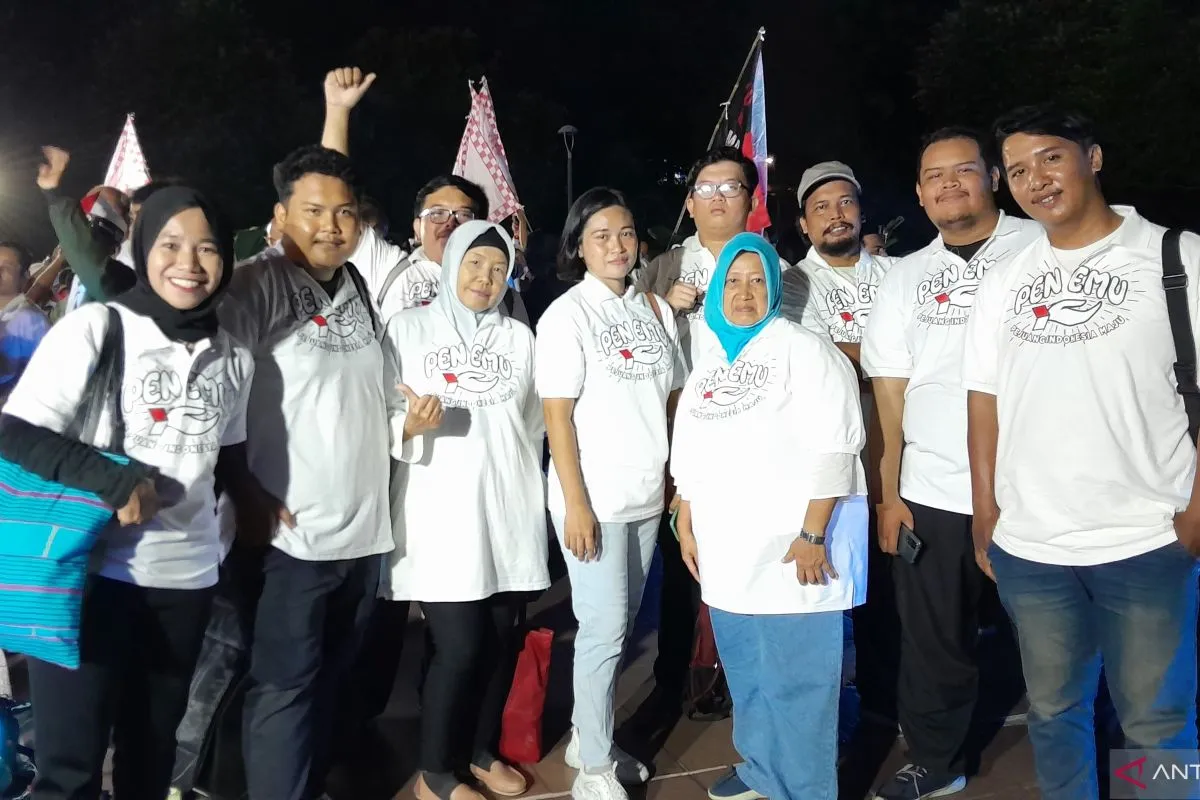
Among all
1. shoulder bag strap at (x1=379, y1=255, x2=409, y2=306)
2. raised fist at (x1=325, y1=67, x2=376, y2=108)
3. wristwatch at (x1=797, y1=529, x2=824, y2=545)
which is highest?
raised fist at (x1=325, y1=67, x2=376, y2=108)

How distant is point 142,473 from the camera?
2150 millimetres

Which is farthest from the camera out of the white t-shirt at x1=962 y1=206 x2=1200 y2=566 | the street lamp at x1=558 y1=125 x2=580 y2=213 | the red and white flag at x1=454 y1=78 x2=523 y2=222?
the street lamp at x1=558 y1=125 x2=580 y2=213

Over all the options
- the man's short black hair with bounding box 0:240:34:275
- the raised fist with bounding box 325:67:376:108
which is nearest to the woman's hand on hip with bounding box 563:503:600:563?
the raised fist with bounding box 325:67:376:108

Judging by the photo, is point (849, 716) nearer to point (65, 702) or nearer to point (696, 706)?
point (696, 706)

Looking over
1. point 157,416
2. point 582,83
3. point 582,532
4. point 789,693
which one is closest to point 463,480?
point 582,532

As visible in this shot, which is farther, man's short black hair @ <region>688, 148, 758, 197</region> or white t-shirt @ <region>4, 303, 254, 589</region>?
man's short black hair @ <region>688, 148, 758, 197</region>

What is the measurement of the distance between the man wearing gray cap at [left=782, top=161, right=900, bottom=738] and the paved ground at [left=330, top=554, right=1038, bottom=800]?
26 centimetres

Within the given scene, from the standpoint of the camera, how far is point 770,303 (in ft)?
8.86

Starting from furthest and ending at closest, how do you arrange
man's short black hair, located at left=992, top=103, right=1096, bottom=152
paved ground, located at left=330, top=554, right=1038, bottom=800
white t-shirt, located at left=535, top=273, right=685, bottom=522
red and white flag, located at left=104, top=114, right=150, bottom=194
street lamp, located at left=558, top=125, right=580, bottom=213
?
1. street lamp, located at left=558, top=125, right=580, bottom=213
2. red and white flag, located at left=104, top=114, right=150, bottom=194
3. paved ground, located at left=330, top=554, right=1038, bottom=800
4. white t-shirt, located at left=535, top=273, right=685, bottom=522
5. man's short black hair, located at left=992, top=103, right=1096, bottom=152

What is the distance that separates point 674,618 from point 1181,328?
7.48 ft

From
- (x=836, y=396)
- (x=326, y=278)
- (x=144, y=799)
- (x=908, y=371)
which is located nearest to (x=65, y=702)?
(x=144, y=799)

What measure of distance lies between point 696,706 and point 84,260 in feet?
9.62

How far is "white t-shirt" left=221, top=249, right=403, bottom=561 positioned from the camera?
2588 millimetres

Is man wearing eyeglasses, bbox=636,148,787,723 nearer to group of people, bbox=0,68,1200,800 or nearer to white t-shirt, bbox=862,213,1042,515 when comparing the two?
group of people, bbox=0,68,1200,800
